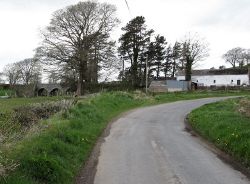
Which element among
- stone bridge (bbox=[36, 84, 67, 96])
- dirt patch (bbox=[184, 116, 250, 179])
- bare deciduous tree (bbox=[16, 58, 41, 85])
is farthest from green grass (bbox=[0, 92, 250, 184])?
bare deciduous tree (bbox=[16, 58, 41, 85])

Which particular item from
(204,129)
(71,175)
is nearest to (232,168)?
(71,175)

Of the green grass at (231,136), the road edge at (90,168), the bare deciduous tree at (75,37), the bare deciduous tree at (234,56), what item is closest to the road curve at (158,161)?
the road edge at (90,168)

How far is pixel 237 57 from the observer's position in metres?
133

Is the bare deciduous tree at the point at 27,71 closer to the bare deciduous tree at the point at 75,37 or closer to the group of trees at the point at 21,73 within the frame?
the group of trees at the point at 21,73

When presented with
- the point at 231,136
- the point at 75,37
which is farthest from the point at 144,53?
the point at 231,136

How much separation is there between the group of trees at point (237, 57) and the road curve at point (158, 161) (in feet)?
365

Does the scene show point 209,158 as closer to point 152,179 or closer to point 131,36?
point 152,179

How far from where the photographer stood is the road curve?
39.7ft

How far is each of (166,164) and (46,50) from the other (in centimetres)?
5935

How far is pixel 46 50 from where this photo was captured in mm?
71250

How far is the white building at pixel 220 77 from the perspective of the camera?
110294 millimetres

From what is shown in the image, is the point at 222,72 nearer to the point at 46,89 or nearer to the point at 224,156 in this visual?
the point at 46,89

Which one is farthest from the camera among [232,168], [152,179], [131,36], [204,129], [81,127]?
[131,36]

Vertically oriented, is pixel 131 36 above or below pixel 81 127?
above
